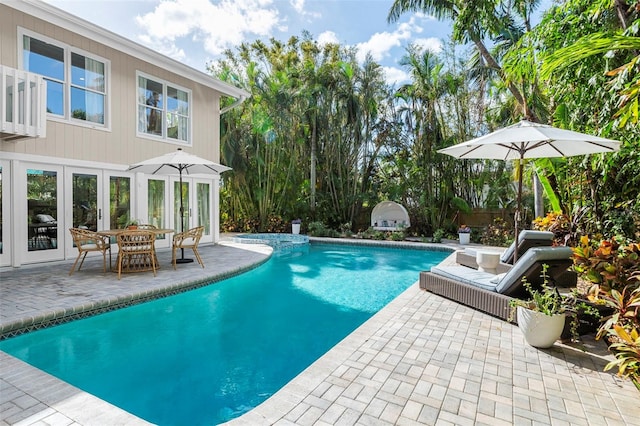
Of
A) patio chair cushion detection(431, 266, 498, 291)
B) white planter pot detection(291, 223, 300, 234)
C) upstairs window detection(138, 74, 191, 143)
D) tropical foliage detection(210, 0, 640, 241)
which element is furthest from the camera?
white planter pot detection(291, 223, 300, 234)

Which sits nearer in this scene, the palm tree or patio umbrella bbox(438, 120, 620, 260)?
patio umbrella bbox(438, 120, 620, 260)

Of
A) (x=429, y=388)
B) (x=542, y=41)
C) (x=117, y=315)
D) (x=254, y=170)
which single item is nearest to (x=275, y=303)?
(x=117, y=315)

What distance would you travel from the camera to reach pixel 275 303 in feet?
19.6

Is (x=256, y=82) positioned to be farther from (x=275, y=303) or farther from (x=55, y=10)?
(x=275, y=303)

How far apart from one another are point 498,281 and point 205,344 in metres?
3.79

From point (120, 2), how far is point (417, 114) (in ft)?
35.0

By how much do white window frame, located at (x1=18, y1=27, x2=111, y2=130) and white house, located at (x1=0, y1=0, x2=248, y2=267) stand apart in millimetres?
19

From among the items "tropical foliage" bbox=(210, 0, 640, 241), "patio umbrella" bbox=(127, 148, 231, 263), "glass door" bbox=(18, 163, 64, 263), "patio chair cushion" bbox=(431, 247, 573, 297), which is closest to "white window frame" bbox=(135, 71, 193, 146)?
"patio umbrella" bbox=(127, 148, 231, 263)

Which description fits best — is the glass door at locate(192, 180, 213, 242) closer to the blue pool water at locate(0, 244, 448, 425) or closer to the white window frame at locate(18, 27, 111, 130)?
the white window frame at locate(18, 27, 111, 130)

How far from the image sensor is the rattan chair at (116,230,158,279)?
620 centimetres

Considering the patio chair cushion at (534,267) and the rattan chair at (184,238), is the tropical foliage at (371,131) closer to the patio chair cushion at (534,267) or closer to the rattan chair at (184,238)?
the patio chair cushion at (534,267)

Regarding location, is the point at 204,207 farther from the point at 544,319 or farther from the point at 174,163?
the point at 544,319

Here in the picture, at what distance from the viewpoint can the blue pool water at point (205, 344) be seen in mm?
3113

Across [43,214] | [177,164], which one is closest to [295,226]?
[177,164]
